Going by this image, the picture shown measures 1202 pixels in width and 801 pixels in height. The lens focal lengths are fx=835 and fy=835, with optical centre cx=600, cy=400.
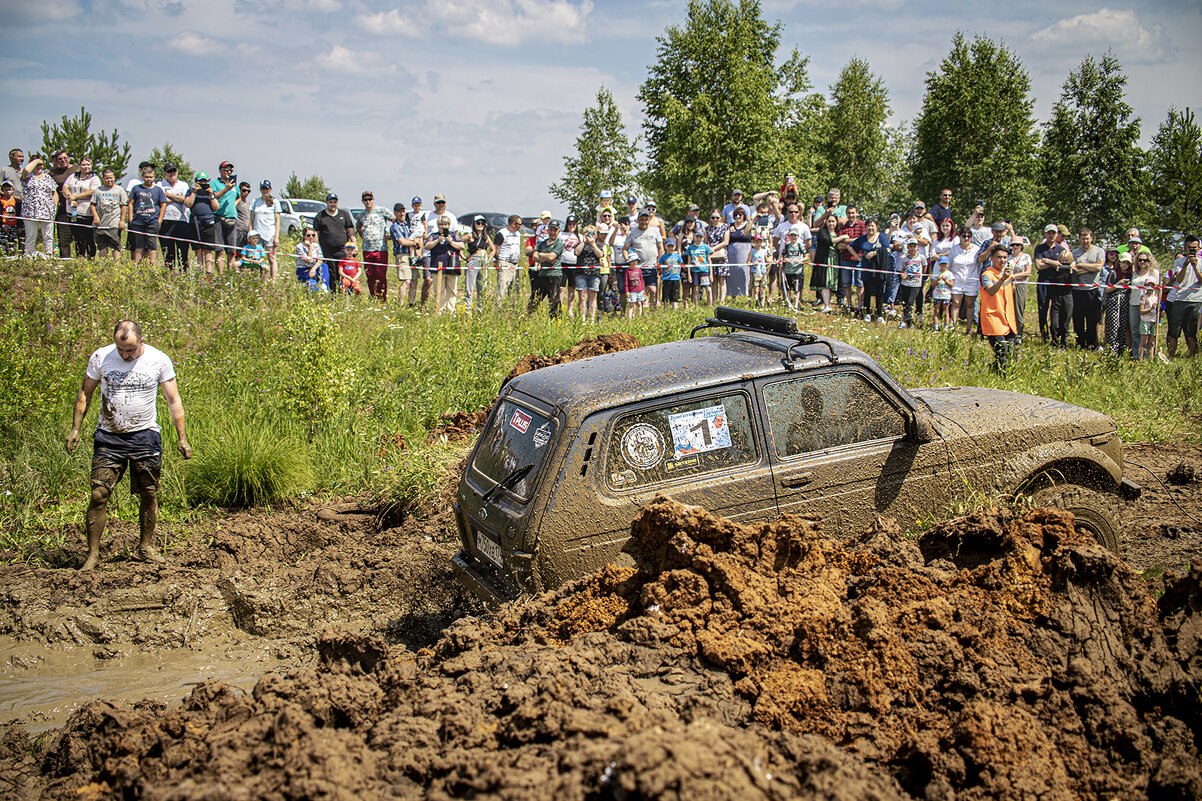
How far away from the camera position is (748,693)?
12.3 feet

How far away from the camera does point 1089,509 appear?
215 inches

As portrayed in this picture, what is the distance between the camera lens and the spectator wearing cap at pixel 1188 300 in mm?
13945

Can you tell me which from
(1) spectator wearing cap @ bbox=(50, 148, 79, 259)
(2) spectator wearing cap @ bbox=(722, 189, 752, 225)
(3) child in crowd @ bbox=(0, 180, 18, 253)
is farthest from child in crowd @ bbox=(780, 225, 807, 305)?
(3) child in crowd @ bbox=(0, 180, 18, 253)

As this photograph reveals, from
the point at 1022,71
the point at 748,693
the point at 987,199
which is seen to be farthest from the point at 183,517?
the point at 1022,71

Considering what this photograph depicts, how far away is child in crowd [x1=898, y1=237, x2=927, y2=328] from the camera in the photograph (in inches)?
627

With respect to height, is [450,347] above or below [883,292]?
below

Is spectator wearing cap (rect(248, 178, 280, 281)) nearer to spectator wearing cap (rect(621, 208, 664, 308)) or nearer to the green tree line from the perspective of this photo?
spectator wearing cap (rect(621, 208, 664, 308))

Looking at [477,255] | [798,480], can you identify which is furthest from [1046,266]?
[798,480]

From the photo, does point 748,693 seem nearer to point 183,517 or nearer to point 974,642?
point 974,642

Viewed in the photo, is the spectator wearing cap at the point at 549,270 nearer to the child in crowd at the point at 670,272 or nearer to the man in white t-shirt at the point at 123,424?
the child in crowd at the point at 670,272

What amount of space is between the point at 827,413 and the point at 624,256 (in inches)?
437

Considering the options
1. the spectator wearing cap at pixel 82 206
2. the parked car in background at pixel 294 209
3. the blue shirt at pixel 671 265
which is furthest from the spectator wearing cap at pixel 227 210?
the parked car in background at pixel 294 209

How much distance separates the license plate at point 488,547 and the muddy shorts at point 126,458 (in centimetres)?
397

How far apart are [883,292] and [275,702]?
15230mm
